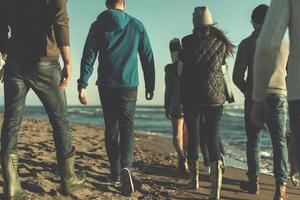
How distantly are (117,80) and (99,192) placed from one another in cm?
120

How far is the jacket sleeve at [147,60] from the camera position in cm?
543

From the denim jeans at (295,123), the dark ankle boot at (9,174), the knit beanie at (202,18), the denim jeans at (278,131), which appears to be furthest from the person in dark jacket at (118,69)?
the denim jeans at (295,123)

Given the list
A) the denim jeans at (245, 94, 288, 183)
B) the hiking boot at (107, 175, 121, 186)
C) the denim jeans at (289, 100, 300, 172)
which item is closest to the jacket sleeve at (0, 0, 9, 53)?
the hiking boot at (107, 175, 121, 186)

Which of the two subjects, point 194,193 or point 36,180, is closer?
point 36,180

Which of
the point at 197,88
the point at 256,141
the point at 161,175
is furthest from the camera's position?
the point at 161,175

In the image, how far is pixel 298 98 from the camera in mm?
2139

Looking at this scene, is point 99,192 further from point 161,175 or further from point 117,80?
point 161,175

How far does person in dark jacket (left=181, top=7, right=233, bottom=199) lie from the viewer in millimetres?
5262

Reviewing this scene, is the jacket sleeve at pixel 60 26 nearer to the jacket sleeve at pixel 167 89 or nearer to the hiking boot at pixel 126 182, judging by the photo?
the hiking boot at pixel 126 182

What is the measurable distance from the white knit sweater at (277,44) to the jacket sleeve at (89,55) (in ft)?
11.1

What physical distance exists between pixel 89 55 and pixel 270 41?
348 centimetres

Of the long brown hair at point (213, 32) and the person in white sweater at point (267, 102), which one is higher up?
the long brown hair at point (213, 32)

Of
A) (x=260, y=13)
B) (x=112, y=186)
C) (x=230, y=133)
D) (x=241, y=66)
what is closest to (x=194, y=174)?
(x=112, y=186)

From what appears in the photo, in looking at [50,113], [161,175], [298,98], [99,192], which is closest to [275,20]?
[298,98]
